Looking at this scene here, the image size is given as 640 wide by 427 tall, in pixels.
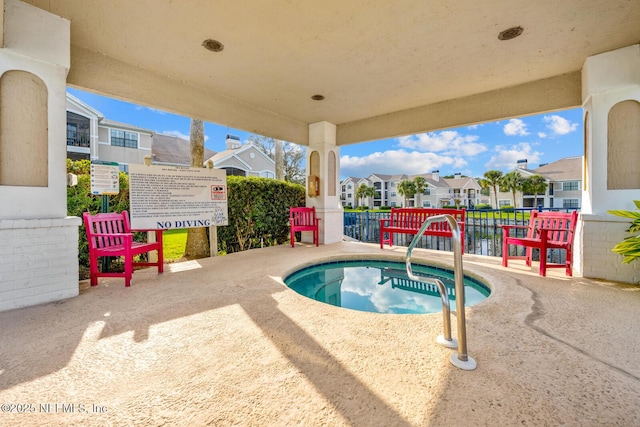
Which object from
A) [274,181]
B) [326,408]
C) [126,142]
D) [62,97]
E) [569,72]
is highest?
[126,142]

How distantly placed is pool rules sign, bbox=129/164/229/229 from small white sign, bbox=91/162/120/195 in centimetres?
26

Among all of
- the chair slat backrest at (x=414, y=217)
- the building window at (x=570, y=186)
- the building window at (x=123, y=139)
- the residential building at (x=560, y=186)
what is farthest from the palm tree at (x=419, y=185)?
the building window at (x=123, y=139)

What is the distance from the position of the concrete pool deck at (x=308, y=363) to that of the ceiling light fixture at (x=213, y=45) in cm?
306

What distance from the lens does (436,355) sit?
1747mm

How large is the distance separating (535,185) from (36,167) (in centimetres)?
2987

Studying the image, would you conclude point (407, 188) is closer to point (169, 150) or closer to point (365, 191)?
point (365, 191)

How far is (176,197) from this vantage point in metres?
4.70

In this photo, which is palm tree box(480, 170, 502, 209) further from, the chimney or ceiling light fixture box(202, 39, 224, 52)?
ceiling light fixture box(202, 39, 224, 52)

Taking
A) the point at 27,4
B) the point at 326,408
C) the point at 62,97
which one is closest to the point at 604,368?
the point at 326,408

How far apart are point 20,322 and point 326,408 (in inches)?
110

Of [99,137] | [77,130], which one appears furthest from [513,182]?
[77,130]

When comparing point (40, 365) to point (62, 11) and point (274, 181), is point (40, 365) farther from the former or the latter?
point (274, 181)

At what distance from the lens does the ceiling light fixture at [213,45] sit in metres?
3.27

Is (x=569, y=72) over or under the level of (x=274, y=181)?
over
